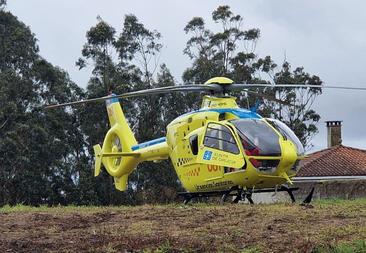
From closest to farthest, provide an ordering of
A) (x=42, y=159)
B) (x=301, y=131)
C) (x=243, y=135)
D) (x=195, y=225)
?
(x=195, y=225) < (x=243, y=135) < (x=42, y=159) < (x=301, y=131)

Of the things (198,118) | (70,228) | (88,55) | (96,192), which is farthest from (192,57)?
(70,228)

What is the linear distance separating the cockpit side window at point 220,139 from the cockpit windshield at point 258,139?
26 cm

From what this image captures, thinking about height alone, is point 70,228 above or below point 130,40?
below

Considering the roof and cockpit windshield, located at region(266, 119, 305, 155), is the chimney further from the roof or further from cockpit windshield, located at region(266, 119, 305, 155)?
cockpit windshield, located at region(266, 119, 305, 155)

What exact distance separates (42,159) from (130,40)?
11598 mm

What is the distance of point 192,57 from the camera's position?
4766cm

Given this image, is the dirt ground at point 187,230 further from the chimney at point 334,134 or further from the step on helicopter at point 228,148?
the chimney at point 334,134

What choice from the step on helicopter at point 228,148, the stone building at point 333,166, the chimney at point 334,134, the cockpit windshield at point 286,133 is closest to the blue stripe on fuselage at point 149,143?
the step on helicopter at point 228,148

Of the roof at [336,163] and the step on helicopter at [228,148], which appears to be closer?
the step on helicopter at [228,148]

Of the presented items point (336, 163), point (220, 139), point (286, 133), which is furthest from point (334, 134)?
point (220, 139)

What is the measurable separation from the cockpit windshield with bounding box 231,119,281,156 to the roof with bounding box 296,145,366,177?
900 inches

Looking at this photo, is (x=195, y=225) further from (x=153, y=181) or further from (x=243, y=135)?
(x=153, y=181)

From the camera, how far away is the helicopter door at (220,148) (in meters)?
15.3

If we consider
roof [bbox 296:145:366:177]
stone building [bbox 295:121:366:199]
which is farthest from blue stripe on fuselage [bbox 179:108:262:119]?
roof [bbox 296:145:366:177]
